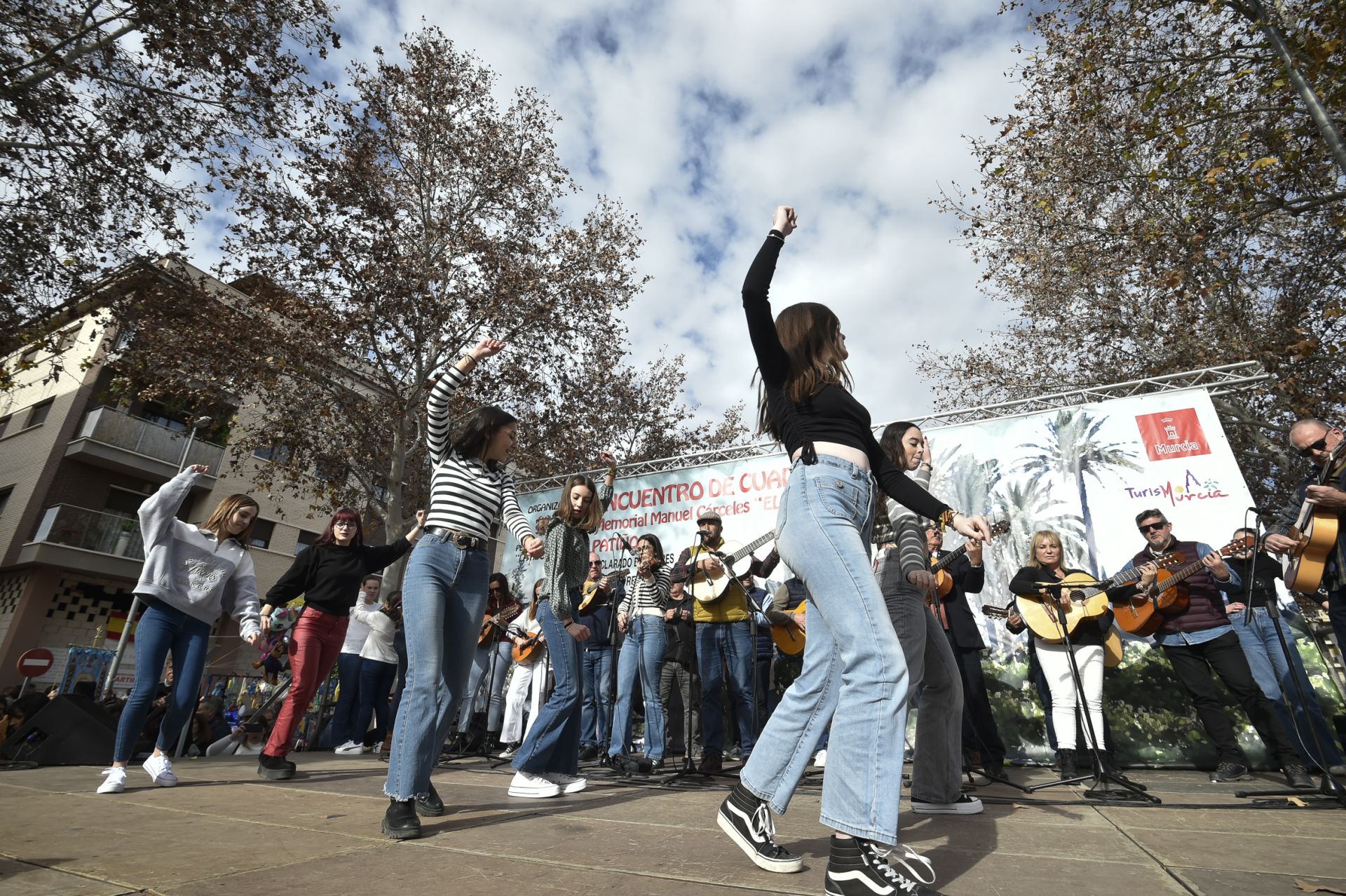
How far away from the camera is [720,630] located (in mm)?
6191

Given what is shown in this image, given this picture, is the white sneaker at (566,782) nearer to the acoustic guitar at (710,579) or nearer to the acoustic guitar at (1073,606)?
the acoustic guitar at (710,579)

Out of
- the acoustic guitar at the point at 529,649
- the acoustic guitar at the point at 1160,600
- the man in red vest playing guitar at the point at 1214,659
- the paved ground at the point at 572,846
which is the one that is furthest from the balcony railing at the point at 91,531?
the man in red vest playing guitar at the point at 1214,659

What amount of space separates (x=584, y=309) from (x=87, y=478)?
17.1 metres

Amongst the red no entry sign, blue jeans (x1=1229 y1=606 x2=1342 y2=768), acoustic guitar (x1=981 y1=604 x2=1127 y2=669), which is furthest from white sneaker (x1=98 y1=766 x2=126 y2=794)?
blue jeans (x1=1229 y1=606 x2=1342 y2=768)

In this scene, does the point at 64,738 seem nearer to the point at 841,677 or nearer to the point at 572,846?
the point at 572,846

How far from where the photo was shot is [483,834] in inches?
108

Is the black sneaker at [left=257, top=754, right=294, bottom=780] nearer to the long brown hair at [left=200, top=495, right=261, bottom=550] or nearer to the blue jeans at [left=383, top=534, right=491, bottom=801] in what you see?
the long brown hair at [left=200, top=495, right=261, bottom=550]

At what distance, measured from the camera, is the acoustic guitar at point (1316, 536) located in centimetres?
408

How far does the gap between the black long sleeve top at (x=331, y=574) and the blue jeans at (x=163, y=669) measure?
1.93 ft

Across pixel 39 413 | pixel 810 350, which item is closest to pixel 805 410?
pixel 810 350

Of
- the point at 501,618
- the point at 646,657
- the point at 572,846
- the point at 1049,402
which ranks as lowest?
the point at 572,846

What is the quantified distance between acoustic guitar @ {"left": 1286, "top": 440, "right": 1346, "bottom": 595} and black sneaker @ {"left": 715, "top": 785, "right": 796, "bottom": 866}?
397 cm

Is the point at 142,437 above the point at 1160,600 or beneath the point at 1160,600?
above

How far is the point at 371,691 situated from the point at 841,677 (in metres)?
7.37
